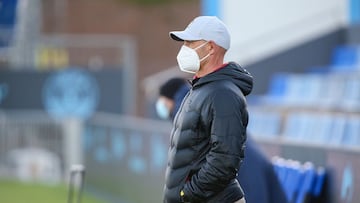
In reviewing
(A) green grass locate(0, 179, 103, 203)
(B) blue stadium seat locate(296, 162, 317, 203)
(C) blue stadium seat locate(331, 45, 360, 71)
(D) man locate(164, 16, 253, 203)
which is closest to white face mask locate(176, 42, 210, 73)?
(D) man locate(164, 16, 253, 203)

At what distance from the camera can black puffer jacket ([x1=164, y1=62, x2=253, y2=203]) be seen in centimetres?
577

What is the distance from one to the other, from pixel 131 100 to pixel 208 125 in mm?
17981

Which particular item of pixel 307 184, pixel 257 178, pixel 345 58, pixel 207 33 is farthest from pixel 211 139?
pixel 345 58

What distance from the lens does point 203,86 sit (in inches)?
235

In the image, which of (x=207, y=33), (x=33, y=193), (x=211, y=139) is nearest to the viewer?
(x=211, y=139)

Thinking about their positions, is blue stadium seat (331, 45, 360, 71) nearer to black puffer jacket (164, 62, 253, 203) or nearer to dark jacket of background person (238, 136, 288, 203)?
dark jacket of background person (238, 136, 288, 203)

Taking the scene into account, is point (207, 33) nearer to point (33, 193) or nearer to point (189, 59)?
point (189, 59)

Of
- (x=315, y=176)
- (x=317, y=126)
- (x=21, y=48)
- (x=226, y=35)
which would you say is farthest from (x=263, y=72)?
(x=226, y=35)

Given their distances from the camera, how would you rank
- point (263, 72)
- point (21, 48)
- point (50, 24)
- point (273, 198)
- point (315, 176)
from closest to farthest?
A: point (273, 198)
point (315, 176)
point (263, 72)
point (21, 48)
point (50, 24)

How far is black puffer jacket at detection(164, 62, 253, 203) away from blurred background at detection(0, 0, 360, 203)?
318 cm

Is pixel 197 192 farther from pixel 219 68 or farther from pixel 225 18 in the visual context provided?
pixel 225 18

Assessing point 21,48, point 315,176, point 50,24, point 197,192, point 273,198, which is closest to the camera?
point 197,192

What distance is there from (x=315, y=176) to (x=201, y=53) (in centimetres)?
321

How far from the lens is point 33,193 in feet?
59.4
